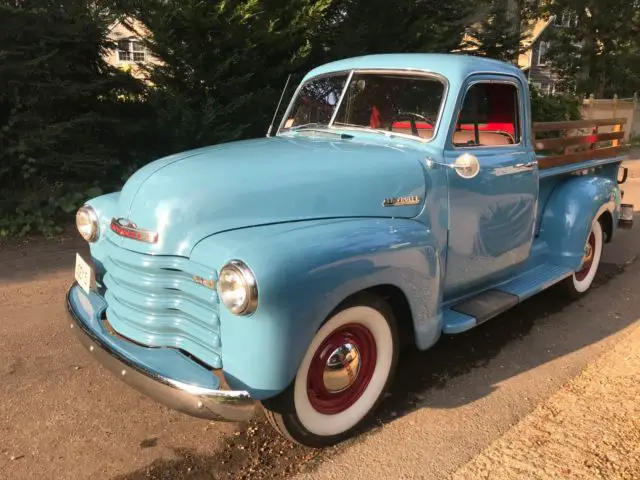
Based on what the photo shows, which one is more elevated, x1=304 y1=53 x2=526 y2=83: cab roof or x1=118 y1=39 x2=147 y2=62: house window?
x1=118 y1=39 x2=147 y2=62: house window

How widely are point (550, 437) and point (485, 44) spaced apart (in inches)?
432

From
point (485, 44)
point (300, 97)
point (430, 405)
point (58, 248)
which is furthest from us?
point (485, 44)

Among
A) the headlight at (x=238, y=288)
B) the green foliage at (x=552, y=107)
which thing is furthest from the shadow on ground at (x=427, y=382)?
the green foliage at (x=552, y=107)

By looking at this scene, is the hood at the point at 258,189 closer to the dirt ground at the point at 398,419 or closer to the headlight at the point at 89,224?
the headlight at the point at 89,224

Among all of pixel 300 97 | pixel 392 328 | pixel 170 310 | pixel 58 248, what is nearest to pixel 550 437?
pixel 392 328

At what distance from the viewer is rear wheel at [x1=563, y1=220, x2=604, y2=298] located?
4.73 meters

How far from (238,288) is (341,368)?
792mm

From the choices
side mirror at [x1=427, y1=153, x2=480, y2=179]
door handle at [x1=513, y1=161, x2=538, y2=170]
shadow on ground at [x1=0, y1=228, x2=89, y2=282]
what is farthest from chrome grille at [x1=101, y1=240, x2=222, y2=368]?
shadow on ground at [x1=0, y1=228, x2=89, y2=282]

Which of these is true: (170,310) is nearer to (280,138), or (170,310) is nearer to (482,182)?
(280,138)

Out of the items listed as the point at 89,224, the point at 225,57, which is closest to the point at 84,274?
the point at 89,224

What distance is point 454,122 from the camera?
11.0 ft

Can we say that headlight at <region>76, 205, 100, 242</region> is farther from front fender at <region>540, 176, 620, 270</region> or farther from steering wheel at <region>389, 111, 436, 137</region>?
front fender at <region>540, 176, 620, 270</region>

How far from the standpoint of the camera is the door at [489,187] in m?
3.31

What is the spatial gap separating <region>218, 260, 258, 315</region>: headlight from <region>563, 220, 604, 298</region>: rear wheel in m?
3.43
